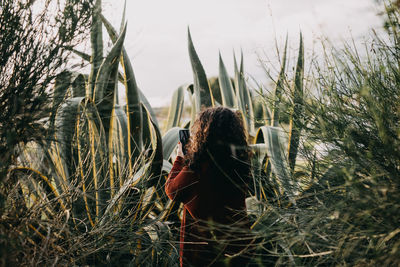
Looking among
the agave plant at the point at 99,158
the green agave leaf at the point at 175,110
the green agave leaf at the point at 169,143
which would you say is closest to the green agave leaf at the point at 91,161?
the agave plant at the point at 99,158

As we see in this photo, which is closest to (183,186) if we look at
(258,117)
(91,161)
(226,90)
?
(91,161)

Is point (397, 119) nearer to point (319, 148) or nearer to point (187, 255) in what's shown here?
point (319, 148)

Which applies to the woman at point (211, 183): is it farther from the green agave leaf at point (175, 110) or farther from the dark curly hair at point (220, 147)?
the green agave leaf at point (175, 110)

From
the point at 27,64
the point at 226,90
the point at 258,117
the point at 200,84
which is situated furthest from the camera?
the point at 226,90

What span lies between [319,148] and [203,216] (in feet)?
1.54

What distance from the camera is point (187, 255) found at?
1.25 m

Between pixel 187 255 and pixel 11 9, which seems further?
pixel 187 255

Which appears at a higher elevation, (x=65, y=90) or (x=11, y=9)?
(x=11, y=9)

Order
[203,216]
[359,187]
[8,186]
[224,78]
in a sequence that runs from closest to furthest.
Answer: [359,187] < [8,186] < [203,216] < [224,78]

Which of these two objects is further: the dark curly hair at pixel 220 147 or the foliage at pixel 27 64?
the dark curly hair at pixel 220 147

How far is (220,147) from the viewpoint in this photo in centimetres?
123

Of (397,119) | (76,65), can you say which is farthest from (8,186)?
(397,119)

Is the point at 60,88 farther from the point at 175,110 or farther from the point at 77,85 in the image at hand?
the point at 175,110

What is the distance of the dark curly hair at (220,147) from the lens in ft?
4.01
